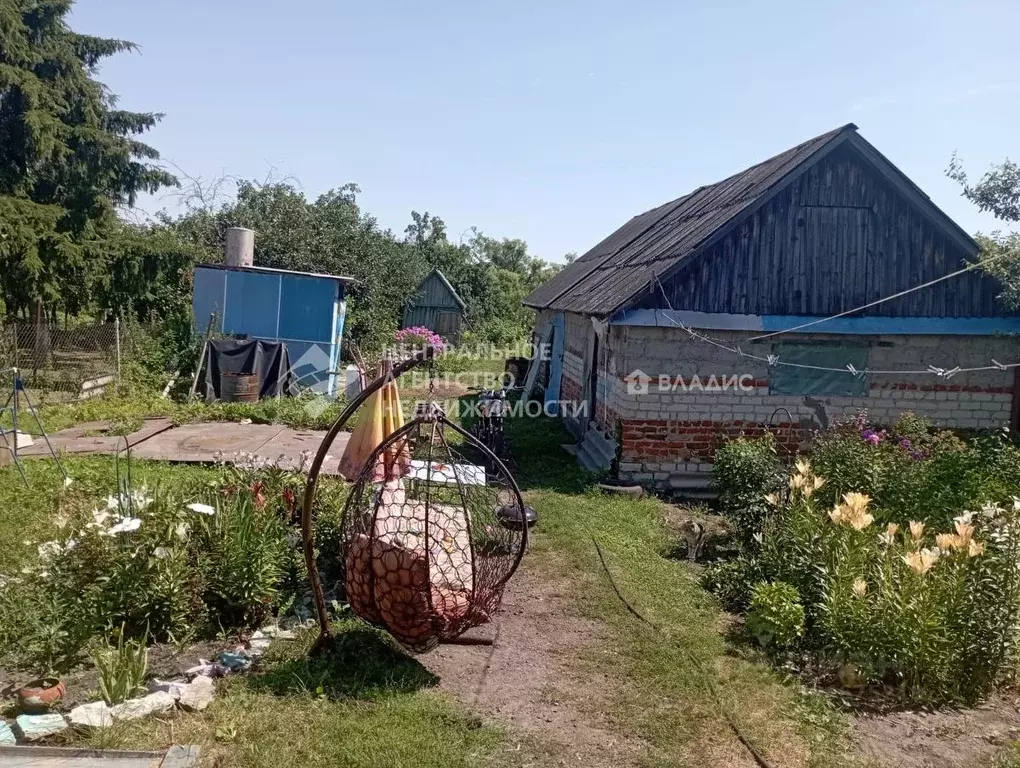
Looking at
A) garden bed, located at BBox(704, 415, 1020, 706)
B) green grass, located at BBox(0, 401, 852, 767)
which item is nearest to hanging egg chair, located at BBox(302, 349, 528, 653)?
green grass, located at BBox(0, 401, 852, 767)

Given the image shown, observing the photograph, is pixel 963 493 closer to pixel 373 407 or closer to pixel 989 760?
pixel 989 760

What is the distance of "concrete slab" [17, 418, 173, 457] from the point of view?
9977mm

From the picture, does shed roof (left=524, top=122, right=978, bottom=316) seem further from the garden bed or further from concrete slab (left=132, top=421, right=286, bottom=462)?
concrete slab (left=132, top=421, right=286, bottom=462)

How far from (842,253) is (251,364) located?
10736 millimetres

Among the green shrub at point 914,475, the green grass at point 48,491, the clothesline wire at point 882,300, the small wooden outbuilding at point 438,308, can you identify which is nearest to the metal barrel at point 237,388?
the green grass at point 48,491

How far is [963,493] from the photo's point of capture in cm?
683

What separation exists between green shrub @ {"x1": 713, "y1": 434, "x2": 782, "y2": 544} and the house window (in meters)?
1.88

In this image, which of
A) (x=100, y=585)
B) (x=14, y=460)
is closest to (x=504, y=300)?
(x=14, y=460)

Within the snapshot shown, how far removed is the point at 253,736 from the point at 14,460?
248 inches

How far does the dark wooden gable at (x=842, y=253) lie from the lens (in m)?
9.31

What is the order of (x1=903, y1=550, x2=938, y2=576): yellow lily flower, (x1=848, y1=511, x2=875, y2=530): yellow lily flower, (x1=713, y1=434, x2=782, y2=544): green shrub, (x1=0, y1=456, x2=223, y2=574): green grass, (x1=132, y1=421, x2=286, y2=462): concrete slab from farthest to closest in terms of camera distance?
1. (x1=132, y1=421, x2=286, y2=462): concrete slab
2. (x1=713, y1=434, x2=782, y2=544): green shrub
3. (x1=0, y1=456, x2=223, y2=574): green grass
4. (x1=848, y1=511, x2=875, y2=530): yellow lily flower
5. (x1=903, y1=550, x2=938, y2=576): yellow lily flower

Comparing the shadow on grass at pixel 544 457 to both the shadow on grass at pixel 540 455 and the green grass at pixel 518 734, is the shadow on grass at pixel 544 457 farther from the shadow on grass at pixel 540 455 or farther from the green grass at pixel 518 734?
the green grass at pixel 518 734

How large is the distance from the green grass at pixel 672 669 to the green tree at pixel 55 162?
12.2 metres

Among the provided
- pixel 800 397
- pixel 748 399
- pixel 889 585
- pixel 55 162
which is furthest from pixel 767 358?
pixel 55 162
